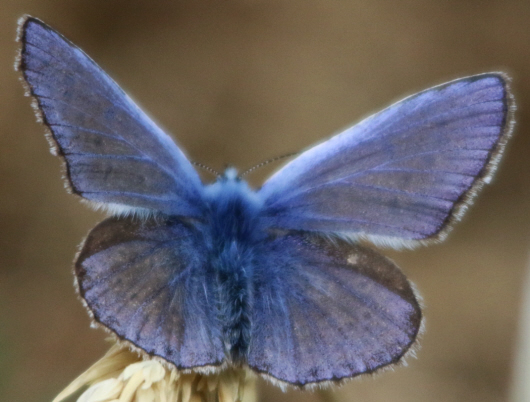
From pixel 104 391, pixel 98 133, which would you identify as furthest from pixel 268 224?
pixel 104 391

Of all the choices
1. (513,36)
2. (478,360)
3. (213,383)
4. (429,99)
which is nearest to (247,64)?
(513,36)

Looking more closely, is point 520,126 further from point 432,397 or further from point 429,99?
point 429,99

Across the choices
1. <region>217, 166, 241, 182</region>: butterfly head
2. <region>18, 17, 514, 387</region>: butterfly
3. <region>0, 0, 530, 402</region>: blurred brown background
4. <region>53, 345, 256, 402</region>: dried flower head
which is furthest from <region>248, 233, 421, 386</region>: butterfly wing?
<region>0, 0, 530, 402</region>: blurred brown background

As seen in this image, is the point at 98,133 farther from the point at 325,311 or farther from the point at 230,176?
the point at 325,311

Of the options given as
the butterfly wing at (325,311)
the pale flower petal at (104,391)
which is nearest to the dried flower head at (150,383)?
the pale flower petal at (104,391)

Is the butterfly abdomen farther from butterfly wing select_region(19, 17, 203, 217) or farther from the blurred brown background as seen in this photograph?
the blurred brown background

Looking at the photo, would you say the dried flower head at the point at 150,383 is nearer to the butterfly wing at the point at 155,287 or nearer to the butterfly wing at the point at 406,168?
the butterfly wing at the point at 155,287

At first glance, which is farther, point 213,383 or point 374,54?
point 374,54

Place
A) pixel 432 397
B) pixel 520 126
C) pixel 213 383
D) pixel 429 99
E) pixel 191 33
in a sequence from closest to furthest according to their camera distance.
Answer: pixel 213 383
pixel 429 99
pixel 432 397
pixel 520 126
pixel 191 33
